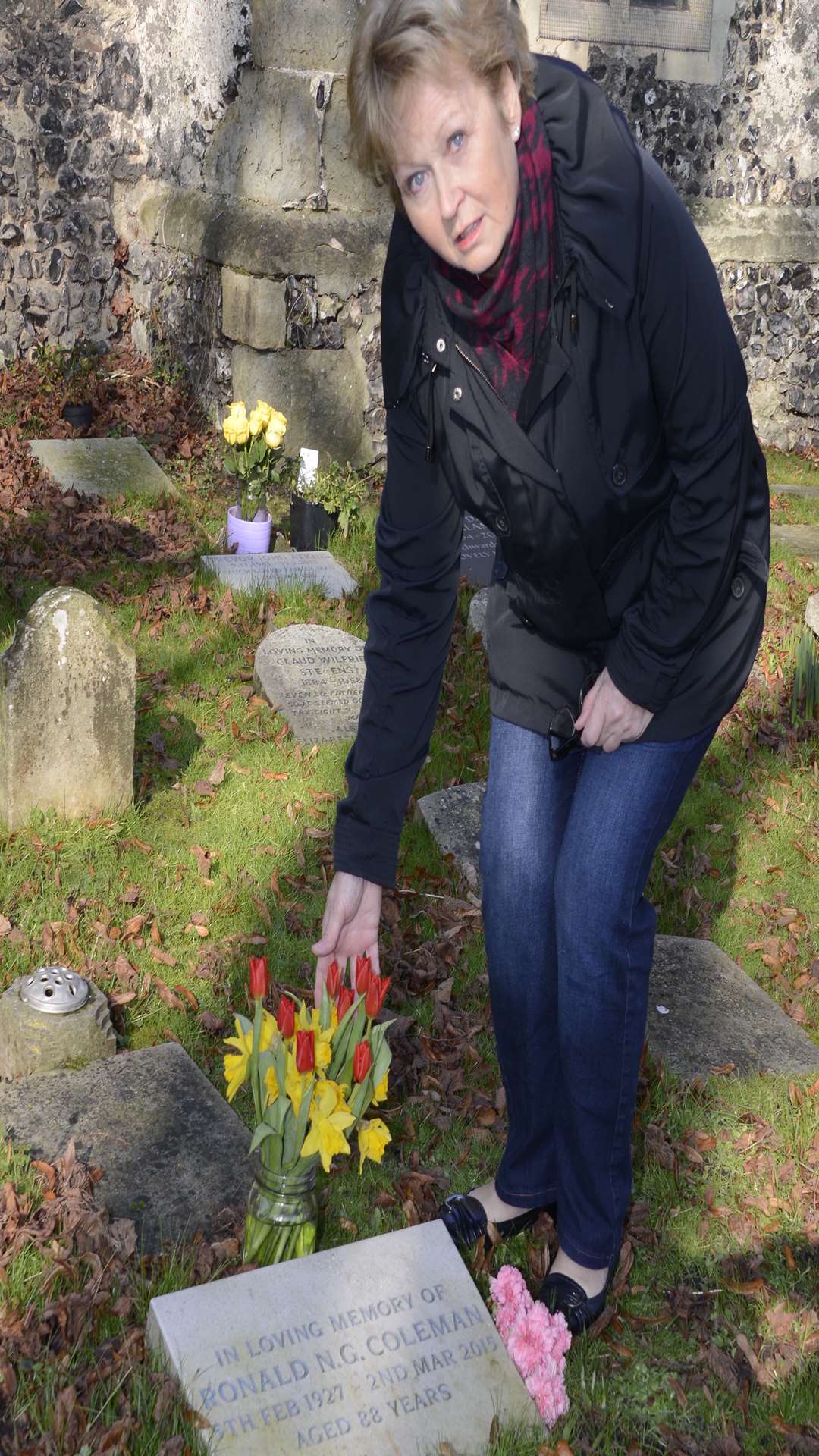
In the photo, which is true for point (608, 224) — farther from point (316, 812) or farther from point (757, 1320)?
point (316, 812)

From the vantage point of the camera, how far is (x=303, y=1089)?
256 centimetres

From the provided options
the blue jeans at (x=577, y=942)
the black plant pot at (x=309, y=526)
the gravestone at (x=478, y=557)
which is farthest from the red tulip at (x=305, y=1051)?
the black plant pot at (x=309, y=526)

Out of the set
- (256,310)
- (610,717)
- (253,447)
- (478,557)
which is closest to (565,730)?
(610,717)

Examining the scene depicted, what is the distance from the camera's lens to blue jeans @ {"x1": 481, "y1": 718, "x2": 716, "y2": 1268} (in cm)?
235

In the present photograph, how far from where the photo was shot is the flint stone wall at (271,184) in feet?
25.5

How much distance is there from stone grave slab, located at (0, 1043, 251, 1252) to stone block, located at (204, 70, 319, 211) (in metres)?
5.64

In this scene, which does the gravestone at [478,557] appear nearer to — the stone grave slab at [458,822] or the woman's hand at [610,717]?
the stone grave slab at [458,822]

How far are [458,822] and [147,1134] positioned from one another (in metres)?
1.83

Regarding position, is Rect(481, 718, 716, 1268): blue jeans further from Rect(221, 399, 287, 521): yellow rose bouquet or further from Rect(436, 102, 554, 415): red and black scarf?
Rect(221, 399, 287, 521): yellow rose bouquet

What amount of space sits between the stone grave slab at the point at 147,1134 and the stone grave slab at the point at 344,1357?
51 cm

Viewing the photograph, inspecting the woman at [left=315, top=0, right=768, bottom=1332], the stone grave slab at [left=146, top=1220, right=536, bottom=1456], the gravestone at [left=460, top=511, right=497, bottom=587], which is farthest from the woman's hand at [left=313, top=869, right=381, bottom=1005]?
the gravestone at [left=460, top=511, right=497, bottom=587]

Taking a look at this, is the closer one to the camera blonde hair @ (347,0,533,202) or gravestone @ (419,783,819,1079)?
blonde hair @ (347,0,533,202)

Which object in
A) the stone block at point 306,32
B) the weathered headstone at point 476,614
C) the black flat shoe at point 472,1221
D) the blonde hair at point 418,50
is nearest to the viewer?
the blonde hair at point 418,50

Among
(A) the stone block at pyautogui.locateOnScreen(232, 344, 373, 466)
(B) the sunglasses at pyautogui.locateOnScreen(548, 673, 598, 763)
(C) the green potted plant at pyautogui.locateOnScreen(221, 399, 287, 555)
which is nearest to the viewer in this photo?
(B) the sunglasses at pyautogui.locateOnScreen(548, 673, 598, 763)
